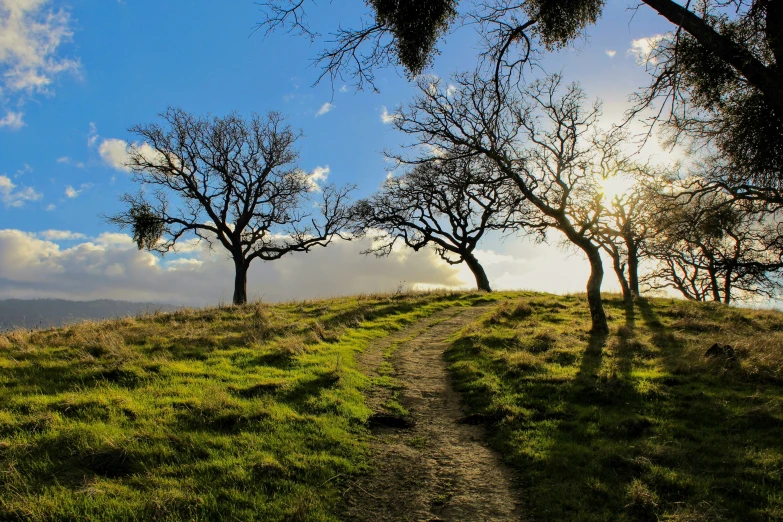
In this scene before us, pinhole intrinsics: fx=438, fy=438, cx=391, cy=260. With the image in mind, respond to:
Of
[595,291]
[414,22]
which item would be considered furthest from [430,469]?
[595,291]

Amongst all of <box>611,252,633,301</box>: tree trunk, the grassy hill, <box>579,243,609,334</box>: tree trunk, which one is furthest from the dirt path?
<box>611,252,633,301</box>: tree trunk

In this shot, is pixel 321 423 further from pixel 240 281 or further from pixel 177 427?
pixel 240 281

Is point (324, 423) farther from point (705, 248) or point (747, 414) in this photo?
point (705, 248)

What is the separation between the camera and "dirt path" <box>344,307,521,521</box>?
5398 mm

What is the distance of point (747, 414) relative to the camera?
25.5ft

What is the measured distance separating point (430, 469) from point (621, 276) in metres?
23.9

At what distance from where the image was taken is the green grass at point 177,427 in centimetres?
514

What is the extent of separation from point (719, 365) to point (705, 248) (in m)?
25.9

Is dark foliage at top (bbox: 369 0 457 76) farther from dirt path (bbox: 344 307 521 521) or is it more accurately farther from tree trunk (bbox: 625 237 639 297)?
tree trunk (bbox: 625 237 639 297)

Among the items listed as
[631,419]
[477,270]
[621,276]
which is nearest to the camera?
[631,419]

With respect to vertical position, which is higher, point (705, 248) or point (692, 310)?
point (705, 248)

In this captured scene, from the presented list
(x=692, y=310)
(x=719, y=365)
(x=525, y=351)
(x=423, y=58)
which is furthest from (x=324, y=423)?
(x=692, y=310)

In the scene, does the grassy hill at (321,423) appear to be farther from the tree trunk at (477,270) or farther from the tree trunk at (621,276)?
the tree trunk at (477,270)

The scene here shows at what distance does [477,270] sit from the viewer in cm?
3428
